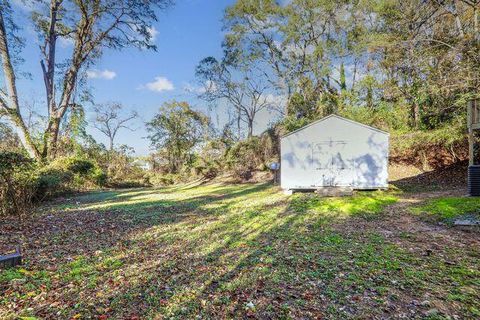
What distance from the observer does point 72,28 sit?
15.4 metres

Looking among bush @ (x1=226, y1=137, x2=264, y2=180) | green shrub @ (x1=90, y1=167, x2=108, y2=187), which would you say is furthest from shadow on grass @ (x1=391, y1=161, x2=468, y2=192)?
green shrub @ (x1=90, y1=167, x2=108, y2=187)

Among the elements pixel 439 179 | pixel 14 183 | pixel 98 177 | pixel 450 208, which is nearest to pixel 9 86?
pixel 14 183

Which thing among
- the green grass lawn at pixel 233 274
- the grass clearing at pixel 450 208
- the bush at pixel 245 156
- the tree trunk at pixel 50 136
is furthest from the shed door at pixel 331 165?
the tree trunk at pixel 50 136

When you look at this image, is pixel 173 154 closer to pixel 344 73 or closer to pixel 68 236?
pixel 344 73

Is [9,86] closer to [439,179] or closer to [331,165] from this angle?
[331,165]

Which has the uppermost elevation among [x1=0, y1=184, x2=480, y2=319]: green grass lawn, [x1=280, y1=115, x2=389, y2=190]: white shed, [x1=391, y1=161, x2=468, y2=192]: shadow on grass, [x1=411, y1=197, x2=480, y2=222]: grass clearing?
[x1=280, y1=115, x2=389, y2=190]: white shed

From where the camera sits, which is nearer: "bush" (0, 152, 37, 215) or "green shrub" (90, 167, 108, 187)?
"bush" (0, 152, 37, 215)

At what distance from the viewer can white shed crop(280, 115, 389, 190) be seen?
12742mm

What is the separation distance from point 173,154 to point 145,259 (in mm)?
26557

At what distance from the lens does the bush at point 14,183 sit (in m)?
7.20

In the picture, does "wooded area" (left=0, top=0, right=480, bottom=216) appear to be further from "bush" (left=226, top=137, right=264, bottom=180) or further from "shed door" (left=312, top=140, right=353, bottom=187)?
"shed door" (left=312, top=140, right=353, bottom=187)

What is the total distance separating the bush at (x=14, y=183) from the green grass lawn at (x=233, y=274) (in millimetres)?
1782

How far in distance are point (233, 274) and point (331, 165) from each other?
10.5 m

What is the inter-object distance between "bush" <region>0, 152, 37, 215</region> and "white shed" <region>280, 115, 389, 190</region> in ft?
34.3
